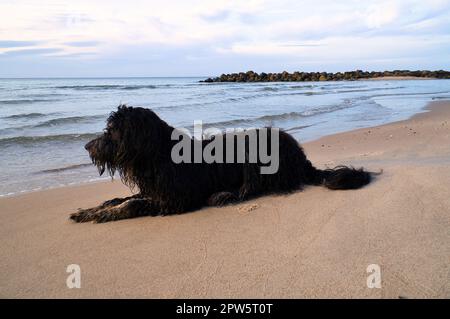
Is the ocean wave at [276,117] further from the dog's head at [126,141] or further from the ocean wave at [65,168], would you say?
the dog's head at [126,141]

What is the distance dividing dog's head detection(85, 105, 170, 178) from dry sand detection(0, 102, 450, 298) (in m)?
0.58

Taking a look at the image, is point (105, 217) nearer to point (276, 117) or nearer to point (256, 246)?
point (256, 246)

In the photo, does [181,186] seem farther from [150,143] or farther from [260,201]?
[260,201]

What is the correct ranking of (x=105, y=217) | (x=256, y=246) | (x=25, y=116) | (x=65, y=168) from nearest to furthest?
(x=256, y=246)
(x=105, y=217)
(x=65, y=168)
(x=25, y=116)

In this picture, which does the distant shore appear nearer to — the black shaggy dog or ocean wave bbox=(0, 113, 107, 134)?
ocean wave bbox=(0, 113, 107, 134)

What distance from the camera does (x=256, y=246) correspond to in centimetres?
345

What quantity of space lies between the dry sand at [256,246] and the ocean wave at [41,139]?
4.78 m

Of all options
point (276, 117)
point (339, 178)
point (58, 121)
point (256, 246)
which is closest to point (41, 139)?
point (58, 121)

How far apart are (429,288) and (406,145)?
5.47 m

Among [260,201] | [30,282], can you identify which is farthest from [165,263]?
[260,201]

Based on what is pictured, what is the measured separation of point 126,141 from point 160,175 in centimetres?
47

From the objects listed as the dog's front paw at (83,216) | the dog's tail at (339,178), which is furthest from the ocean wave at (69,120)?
the dog's tail at (339,178)

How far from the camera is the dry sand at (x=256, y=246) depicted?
Answer: 2820 mm
